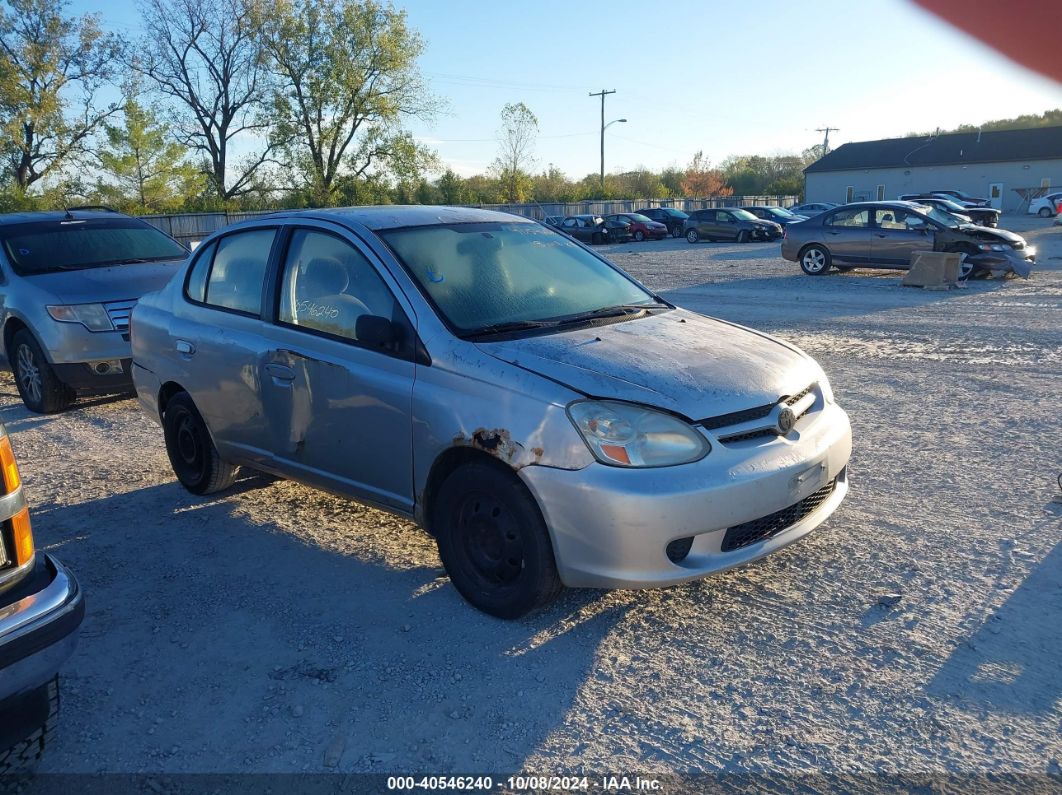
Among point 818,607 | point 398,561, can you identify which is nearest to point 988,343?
point 818,607

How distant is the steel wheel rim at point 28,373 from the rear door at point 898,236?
46.9 feet

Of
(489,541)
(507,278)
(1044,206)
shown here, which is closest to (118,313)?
(507,278)

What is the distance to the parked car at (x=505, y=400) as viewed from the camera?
11.2ft

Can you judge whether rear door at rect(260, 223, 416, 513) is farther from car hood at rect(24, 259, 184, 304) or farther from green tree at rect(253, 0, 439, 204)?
green tree at rect(253, 0, 439, 204)

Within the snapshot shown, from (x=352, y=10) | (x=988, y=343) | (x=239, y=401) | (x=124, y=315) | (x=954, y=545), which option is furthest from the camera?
(x=352, y=10)

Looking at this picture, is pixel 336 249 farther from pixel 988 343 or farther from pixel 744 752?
pixel 988 343

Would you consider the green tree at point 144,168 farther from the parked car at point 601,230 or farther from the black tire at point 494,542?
the black tire at point 494,542

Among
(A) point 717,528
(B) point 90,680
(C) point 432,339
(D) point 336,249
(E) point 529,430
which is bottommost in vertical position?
(B) point 90,680

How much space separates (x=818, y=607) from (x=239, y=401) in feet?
10.5

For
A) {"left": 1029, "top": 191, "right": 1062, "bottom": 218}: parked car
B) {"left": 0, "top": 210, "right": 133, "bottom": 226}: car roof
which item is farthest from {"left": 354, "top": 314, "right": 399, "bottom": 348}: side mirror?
{"left": 1029, "top": 191, "right": 1062, "bottom": 218}: parked car

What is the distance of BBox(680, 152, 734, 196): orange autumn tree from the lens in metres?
86.4

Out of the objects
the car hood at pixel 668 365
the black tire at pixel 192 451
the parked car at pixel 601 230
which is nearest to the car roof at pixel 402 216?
the car hood at pixel 668 365

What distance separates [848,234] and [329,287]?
598 inches

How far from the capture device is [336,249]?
4.51m
